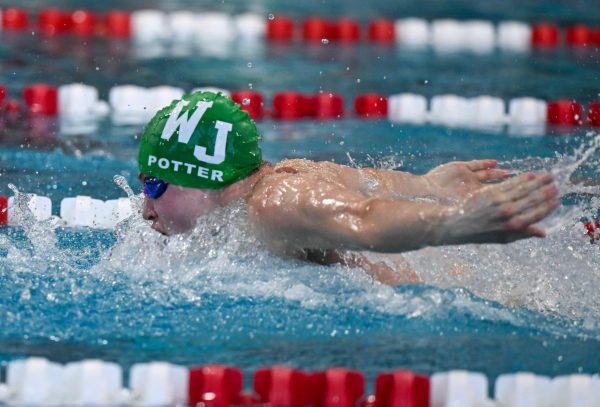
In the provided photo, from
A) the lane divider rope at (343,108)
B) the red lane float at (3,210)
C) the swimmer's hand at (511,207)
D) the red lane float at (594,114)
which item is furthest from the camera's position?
the lane divider rope at (343,108)

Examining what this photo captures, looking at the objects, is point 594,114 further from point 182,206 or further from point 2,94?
point 182,206

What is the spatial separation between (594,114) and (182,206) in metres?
3.18

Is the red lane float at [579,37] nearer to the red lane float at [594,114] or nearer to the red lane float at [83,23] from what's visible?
the red lane float at [594,114]

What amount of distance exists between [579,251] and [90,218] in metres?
1.82


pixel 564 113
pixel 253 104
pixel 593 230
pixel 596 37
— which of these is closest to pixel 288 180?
pixel 593 230

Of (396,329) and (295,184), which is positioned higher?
(295,184)

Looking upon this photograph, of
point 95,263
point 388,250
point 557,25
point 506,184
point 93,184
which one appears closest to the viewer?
point 506,184

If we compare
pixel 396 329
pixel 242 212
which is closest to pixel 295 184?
pixel 242 212

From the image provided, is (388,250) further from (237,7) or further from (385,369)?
(237,7)

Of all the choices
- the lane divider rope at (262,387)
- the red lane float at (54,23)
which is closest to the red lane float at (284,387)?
the lane divider rope at (262,387)

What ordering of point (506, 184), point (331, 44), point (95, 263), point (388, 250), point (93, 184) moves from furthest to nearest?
1. point (331, 44)
2. point (93, 184)
3. point (95, 263)
4. point (388, 250)
5. point (506, 184)

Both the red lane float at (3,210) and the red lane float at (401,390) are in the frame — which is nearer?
the red lane float at (401,390)

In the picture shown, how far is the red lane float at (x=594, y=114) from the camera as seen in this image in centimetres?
588

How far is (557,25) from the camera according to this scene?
8531mm
